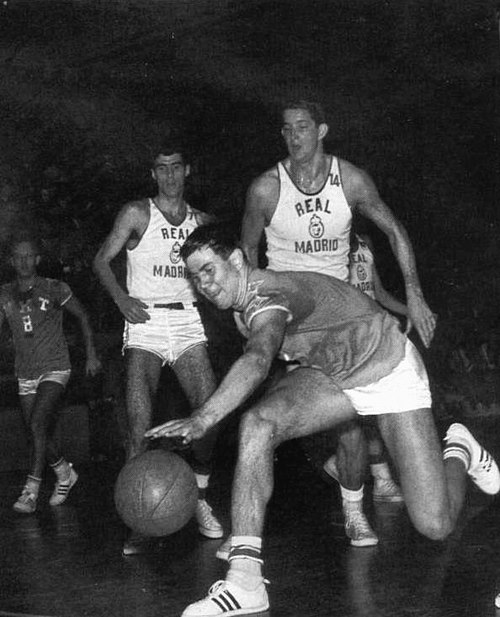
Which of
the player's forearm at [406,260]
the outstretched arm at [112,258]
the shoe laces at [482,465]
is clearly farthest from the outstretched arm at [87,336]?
the shoe laces at [482,465]

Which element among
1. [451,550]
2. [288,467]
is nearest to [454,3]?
[288,467]

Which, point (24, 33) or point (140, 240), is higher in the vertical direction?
point (24, 33)

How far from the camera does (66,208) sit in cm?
1017

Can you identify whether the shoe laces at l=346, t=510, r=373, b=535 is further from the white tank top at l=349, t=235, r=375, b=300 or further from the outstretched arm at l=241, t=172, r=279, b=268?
the white tank top at l=349, t=235, r=375, b=300

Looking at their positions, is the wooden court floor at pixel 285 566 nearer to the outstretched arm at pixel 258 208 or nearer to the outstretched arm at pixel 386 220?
the outstretched arm at pixel 386 220

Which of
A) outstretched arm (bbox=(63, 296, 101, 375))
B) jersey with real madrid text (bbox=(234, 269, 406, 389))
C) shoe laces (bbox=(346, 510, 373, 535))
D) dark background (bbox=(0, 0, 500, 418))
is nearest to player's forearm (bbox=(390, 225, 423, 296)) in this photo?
jersey with real madrid text (bbox=(234, 269, 406, 389))

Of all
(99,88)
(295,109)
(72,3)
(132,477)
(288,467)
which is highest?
(72,3)

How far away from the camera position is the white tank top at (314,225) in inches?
234

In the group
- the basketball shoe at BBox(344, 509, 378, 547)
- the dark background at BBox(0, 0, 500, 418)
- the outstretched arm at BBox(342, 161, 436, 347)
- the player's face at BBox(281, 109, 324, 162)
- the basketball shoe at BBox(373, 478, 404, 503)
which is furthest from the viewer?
the dark background at BBox(0, 0, 500, 418)

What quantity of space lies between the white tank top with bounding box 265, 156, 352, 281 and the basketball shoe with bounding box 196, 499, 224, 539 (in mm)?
1337

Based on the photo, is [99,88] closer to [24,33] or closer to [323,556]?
[24,33]

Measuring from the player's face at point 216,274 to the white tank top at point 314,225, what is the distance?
1.57 metres

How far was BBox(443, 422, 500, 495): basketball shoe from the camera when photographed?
17.4 feet

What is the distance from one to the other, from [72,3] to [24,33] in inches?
21.2
